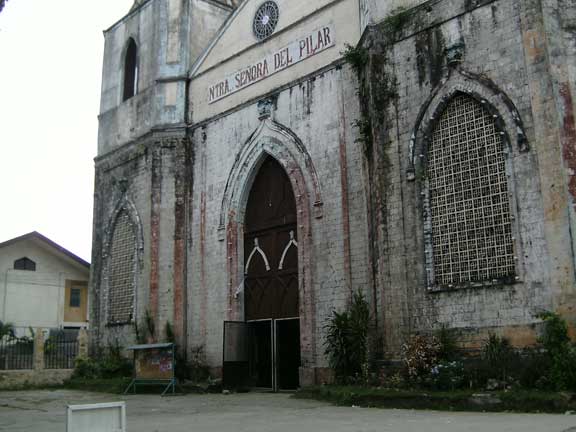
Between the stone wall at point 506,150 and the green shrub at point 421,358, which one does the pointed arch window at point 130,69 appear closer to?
the stone wall at point 506,150

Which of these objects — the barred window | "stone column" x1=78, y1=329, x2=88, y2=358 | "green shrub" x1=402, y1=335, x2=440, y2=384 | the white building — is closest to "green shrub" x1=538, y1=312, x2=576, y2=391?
"green shrub" x1=402, y1=335, x2=440, y2=384

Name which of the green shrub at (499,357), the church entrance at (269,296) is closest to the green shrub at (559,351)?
the green shrub at (499,357)

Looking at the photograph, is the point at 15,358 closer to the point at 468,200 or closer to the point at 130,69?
the point at 130,69

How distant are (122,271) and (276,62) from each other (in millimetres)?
7889

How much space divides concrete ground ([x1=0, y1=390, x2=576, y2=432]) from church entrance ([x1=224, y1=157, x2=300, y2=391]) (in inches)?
54.7

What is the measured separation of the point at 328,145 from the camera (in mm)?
15812

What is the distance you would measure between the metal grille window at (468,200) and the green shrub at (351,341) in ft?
5.63

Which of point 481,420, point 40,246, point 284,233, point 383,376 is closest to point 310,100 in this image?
point 284,233

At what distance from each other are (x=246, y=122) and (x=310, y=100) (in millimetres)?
2380

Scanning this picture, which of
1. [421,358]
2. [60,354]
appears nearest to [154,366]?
[60,354]

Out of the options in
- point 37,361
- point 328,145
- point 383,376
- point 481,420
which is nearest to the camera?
point 481,420

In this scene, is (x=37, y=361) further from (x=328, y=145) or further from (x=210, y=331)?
(x=328, y=145)

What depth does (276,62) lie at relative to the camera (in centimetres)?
1759

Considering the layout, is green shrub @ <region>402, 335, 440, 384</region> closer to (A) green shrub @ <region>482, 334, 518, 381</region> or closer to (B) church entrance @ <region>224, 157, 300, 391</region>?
(A) green shrub @ <region>482, 334, 518, 381</region>
